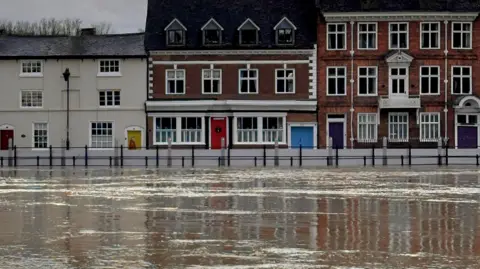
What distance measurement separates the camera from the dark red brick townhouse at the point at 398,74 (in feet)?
198

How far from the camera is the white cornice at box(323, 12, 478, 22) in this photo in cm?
5969

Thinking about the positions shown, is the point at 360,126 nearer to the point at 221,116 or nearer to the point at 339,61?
the point at 339,61

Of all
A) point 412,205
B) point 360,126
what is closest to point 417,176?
point 412,205

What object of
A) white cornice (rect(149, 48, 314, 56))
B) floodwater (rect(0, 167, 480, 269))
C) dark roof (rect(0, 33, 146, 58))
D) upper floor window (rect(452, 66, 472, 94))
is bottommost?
floodwater (rect(0, 167, 480, 269))

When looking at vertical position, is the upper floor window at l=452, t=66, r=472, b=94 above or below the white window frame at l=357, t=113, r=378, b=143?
above

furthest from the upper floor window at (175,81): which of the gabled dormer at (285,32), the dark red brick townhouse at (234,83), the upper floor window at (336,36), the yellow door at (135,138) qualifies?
the upper floor window at (336,36)

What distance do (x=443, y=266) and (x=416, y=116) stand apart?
4569 centimetres

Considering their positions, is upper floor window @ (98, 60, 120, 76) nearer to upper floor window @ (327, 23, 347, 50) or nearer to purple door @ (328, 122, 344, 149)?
upper floor window @ (327, 23, 347, 50)

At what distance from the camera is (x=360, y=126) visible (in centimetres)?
6062

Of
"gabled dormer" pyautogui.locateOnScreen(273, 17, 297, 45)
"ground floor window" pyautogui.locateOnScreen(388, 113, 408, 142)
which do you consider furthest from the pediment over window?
"gabled dormer" pyautogui.locateOnScreen(273, 17, 297, 45)

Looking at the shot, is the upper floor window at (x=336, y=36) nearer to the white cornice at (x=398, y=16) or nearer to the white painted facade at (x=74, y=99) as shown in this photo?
the white cornice at (x=398, y=16)

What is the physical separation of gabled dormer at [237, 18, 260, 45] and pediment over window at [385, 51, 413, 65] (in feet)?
26.3

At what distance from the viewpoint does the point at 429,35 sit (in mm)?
60438

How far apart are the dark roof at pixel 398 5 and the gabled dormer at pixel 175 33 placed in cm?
839
